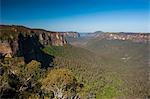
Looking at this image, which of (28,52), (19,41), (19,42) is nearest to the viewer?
(19,42)

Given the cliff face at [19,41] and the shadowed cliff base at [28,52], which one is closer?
the cliff face at [19,41]

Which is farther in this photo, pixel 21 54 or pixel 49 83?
pixel 21 54

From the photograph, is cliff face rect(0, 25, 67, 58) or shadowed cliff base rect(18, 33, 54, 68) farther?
shadowed cliff base rect(18, 33, 54, 68)

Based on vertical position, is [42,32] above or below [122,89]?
above

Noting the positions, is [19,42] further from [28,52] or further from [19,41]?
[28,52]

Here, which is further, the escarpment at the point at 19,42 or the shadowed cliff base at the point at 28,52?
Result: the shadowed cliff base at the point at 28,52

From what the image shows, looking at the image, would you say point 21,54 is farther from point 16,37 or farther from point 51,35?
point 51,35

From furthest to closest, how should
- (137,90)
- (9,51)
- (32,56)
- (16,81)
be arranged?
(32,56)
(9,51)
(137,90)
(16,81)

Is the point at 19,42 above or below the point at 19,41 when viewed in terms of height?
below

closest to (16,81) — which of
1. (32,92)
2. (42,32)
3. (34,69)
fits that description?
(32,92)

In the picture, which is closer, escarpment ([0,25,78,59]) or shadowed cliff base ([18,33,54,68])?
escarpment ([0,25,78,59])

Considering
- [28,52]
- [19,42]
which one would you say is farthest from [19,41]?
[28,52]
